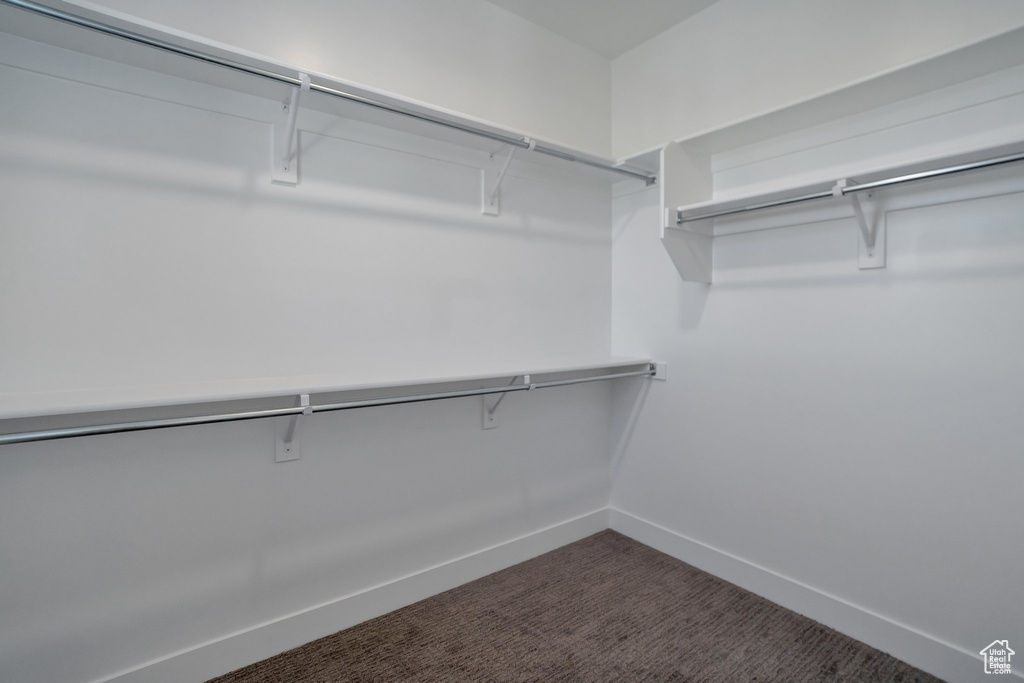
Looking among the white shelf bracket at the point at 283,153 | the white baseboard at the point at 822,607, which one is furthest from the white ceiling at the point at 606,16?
the white baseboard at the point at 822,607

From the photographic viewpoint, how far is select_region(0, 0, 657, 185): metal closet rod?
1.25 m

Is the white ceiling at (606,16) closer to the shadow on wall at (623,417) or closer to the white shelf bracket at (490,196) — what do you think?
the white shelf bracket at (490,196)

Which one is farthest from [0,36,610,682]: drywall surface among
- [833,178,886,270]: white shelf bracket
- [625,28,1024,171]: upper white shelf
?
[833,178,886,270]: white shelf bracket

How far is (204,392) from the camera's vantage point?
1456mm

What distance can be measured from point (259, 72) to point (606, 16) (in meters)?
1.60

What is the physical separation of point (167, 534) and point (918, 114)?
2738 millimetres

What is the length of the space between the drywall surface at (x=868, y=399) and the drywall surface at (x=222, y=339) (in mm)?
856

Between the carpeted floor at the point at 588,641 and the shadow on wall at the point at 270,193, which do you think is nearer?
the shadow on wall at the point at 270,193

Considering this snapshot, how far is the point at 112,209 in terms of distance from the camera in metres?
1.55

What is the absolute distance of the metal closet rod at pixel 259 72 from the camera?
1.25 m

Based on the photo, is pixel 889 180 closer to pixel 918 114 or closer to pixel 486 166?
pixel 918 114

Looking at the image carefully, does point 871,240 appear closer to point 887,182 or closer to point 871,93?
point 887,182

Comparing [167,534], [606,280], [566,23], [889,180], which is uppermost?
[566,23]

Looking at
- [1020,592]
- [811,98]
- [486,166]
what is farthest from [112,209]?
[1020,592]
